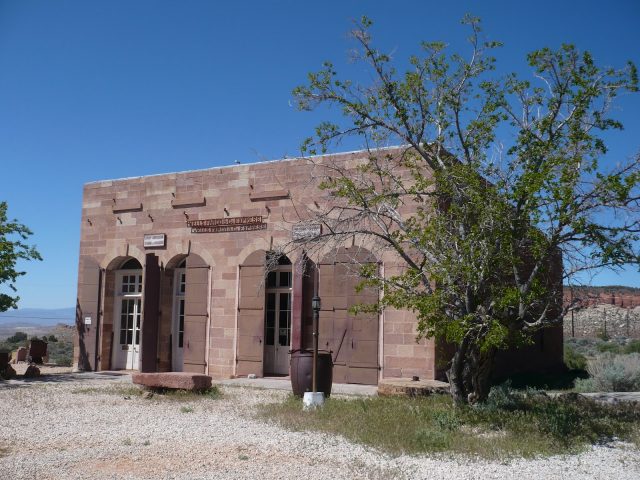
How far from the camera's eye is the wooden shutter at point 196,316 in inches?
593

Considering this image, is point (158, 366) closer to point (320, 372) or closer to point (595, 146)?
point (320, 372)

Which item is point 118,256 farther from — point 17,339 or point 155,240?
point 17,339

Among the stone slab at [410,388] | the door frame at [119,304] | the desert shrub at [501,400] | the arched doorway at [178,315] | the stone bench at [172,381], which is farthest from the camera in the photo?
the door frame at [119,304]

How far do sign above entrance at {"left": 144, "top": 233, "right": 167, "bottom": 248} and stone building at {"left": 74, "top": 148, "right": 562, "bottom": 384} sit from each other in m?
0.02

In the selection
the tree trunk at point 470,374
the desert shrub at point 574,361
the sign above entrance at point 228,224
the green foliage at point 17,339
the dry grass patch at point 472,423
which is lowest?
the green foliage at point 17,339

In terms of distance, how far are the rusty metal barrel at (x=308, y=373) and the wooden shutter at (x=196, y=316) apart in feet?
14.5

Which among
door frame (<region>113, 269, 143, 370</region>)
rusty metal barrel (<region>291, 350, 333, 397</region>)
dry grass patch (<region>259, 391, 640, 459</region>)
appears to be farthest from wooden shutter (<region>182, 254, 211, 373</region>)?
dry grass patch (<region>259, 391, 640, 459</region>)

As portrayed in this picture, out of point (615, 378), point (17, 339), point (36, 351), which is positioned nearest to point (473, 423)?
point (615, 378)

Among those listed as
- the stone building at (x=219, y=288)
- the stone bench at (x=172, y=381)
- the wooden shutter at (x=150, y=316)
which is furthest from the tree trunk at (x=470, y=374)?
the wooden shutter at (x=150, y=316)

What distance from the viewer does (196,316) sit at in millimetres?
15164

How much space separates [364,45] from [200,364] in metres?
8.57

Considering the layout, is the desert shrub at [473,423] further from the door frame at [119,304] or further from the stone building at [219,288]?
the door frame at [119,304]

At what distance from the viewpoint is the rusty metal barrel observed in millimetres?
10992

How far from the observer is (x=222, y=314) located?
14875 millimetres
